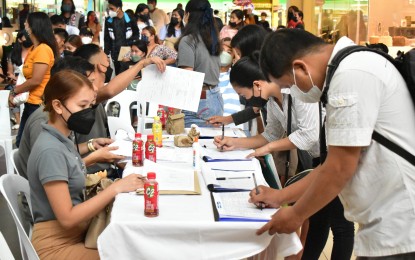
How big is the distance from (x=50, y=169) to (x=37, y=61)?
8.72 feet

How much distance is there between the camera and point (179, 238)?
2.19m

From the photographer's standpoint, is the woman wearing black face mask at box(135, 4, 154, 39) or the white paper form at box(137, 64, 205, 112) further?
the woman wearing black face mask at box(135, 4, 154, 39)

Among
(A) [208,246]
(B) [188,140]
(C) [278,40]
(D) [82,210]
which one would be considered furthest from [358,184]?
(B) [188,140]

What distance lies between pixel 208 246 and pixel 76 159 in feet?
2.49

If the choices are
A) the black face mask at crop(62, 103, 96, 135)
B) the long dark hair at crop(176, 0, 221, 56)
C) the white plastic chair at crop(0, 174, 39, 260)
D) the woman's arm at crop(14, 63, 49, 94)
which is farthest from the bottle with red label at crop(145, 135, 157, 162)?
the woman's arm at crop(14, 63, 49, 94)

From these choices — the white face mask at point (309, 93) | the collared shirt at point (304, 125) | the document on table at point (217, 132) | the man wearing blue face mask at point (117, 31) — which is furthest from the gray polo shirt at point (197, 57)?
the man wearing blue face mask at point (117, 31)

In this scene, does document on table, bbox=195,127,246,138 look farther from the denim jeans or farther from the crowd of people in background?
the denim jeans

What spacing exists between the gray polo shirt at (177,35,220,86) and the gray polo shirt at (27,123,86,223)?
2.15 meters

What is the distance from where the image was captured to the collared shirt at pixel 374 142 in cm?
164

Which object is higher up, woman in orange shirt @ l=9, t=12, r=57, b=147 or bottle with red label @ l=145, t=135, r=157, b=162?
woman in orange shirt @ l=9, t=12, r=57, b=147

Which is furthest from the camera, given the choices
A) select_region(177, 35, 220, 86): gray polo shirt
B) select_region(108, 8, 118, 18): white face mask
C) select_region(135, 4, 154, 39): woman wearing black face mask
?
select_region(135, 4, 154, 39): woman wearing black face mask

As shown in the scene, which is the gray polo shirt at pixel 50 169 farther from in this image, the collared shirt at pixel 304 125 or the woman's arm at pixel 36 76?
the woman's arm at pixel 36 76

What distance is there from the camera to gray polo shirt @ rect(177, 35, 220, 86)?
4637mm

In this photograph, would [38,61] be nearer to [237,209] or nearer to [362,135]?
[237,209]
